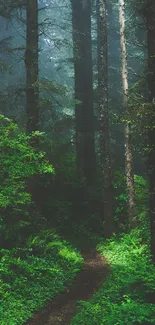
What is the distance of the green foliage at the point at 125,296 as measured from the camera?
21.2ft

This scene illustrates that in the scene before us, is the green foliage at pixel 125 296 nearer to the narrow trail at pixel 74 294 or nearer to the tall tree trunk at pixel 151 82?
the narrow trail at pixel 74 294

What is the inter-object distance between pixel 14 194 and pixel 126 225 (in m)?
6.49

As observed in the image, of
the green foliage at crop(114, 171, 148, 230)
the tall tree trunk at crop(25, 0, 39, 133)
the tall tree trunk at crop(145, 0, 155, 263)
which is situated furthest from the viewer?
the green foliage at crop(114, 171, 148, 230)

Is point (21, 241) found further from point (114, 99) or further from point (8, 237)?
point (114, 99)

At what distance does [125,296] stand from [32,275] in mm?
2913

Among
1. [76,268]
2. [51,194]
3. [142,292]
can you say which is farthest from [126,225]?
[142,292]

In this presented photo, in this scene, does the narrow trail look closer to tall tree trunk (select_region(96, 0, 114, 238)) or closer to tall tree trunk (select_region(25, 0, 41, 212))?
tall tree trunk (select_region(96, 0, 114, 238))

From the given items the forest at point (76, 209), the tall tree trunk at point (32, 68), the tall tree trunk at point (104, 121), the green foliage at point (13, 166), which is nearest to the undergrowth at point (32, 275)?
the forest at point (76, 209)

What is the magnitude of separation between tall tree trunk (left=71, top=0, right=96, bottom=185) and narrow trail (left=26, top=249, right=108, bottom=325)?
6.55 metres

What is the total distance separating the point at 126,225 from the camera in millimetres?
14828

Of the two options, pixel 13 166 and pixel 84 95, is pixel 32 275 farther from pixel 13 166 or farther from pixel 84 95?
pixel 84 95

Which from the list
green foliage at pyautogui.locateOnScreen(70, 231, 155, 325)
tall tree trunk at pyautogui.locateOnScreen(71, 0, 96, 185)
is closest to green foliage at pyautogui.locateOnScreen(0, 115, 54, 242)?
green foliage at pyautogui.locateOnScreen(70, 231, 155, 325)

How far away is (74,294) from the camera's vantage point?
8953 mm

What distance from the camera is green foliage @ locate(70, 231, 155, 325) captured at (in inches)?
255
